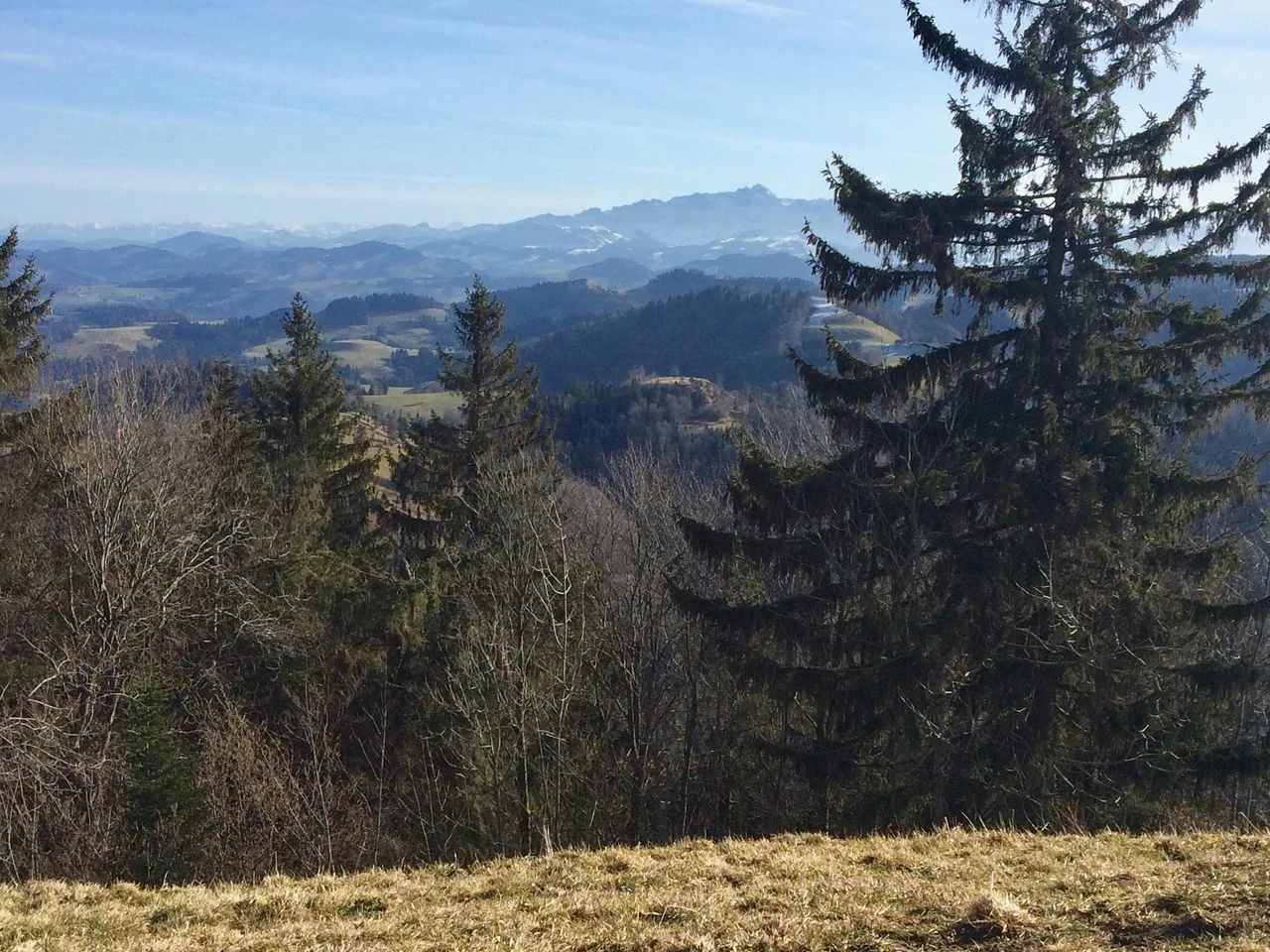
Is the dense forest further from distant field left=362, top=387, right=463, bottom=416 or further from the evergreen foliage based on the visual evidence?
distant field left=362, top=387, right=463, bottom=416

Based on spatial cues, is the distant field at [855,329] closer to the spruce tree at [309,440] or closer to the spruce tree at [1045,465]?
the spruce tree at [309,440]

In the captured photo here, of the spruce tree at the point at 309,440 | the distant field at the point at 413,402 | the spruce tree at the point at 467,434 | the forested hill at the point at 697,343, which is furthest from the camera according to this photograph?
the forested hill at the point at 697,343

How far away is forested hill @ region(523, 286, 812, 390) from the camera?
174m

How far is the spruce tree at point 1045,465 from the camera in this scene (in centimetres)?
1140

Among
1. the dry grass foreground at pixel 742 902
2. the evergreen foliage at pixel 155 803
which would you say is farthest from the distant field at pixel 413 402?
Result: the dry grass foreground at pixel 742 902

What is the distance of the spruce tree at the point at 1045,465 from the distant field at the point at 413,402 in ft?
410

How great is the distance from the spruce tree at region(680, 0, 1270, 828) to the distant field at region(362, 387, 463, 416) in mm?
124887

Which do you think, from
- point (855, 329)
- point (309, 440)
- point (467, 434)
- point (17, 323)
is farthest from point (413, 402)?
point (17, 323)

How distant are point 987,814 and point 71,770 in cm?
1522

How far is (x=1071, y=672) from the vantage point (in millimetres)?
11672

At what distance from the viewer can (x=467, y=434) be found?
21.8 metres

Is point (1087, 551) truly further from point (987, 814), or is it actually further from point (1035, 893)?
point (1035, 893)

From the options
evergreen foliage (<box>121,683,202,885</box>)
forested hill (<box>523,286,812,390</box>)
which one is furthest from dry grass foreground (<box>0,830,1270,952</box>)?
forested hill (<box>523,286,812,390</box>)

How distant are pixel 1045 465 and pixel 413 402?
14400cm
